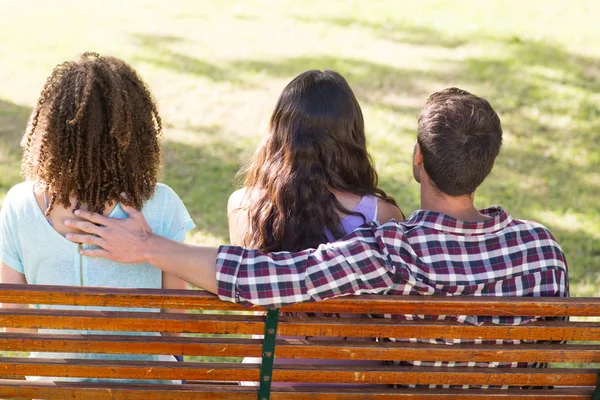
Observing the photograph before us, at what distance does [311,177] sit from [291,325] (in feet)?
2.02

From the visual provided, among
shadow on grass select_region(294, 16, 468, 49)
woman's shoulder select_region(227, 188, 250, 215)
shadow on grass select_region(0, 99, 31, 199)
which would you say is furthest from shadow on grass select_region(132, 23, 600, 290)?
woman's shoulder select_region(227, 188, 250, 215)

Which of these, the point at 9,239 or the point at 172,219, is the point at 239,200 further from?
the point at 9,239

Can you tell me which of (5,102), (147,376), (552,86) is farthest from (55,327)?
(552,86)

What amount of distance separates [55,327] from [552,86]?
6955mm

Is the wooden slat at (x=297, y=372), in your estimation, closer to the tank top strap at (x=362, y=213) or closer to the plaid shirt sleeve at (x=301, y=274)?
the plaid shirt sleeve at (x=301, y=274)

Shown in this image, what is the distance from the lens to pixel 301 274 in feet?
7.48

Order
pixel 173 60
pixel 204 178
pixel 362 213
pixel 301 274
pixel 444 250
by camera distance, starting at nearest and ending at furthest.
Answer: pixel 301 274, pixel 444 250, pixel 362 213, pixel 204 178, pixel 173 60

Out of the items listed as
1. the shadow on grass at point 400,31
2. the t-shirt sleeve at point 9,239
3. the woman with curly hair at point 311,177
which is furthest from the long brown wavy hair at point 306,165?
the shadow on grass at point 400,31

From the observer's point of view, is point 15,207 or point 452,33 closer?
point 15,207

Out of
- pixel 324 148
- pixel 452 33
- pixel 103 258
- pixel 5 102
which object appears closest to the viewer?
pixel 103 258

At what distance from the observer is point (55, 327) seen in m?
2.31

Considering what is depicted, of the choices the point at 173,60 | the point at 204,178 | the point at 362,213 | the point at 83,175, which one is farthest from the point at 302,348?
the point at 173,60

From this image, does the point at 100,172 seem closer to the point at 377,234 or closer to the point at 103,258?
the point at 103,258

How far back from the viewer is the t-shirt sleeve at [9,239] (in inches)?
99.4
